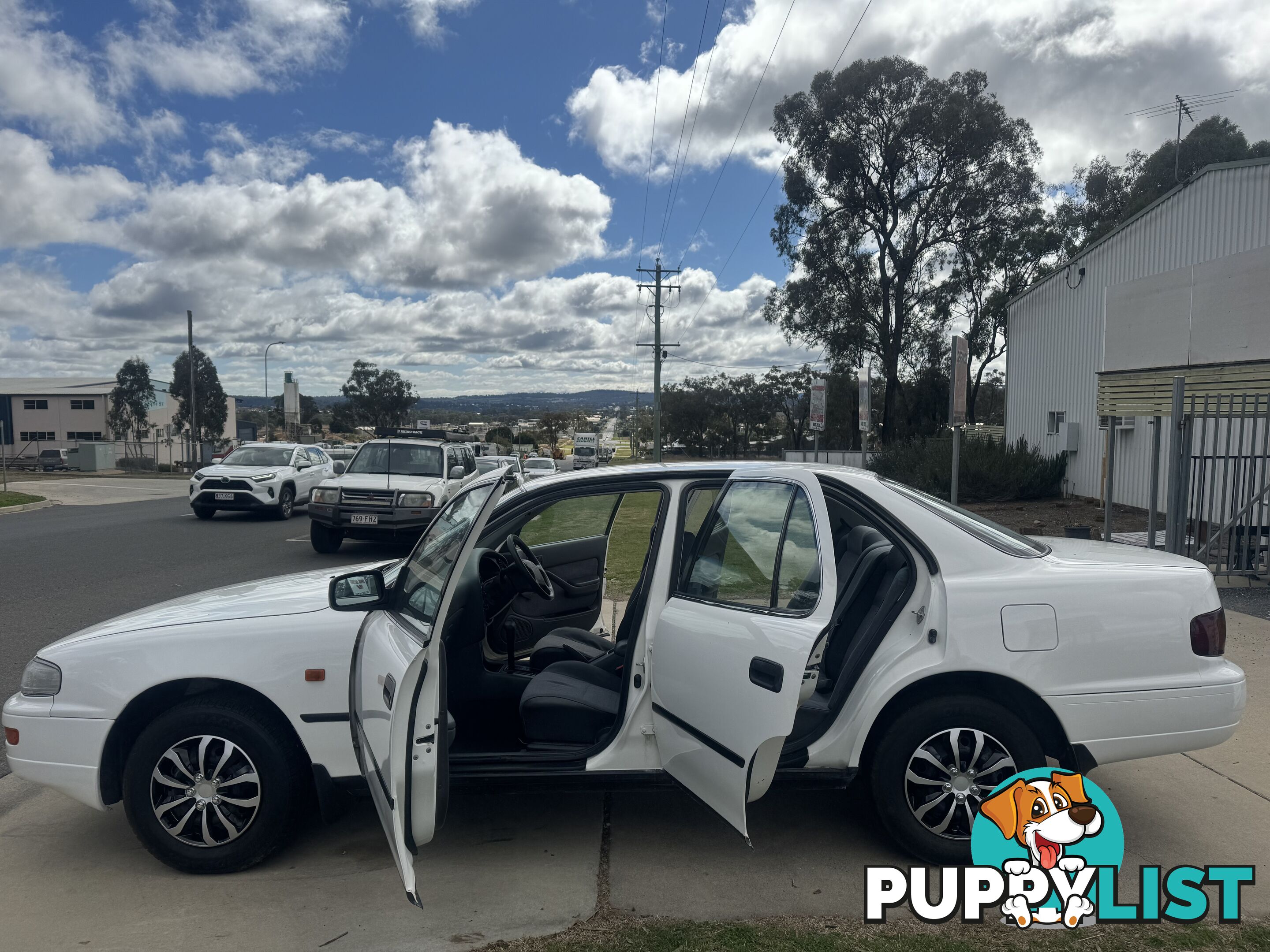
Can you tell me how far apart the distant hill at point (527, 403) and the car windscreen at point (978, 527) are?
347ft

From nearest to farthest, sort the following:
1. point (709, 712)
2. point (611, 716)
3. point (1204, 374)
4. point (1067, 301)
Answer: point (709, 712)
point (611, 716)
point (1204, 374)
point (1067, 301)

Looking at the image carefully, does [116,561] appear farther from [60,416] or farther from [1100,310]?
[60,416]

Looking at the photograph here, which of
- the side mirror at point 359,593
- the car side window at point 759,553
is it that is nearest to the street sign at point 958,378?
the car side window at point 759,553

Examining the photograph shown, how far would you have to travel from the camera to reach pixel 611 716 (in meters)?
3.80

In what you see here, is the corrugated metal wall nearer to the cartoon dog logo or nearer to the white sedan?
the white sedan

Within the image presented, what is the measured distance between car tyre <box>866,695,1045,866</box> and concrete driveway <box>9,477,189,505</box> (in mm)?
26743

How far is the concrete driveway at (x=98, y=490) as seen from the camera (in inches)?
1080

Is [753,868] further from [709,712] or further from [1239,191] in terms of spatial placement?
[1239,191]

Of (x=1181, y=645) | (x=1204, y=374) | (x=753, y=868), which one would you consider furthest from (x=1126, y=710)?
(x=1204, y=374)

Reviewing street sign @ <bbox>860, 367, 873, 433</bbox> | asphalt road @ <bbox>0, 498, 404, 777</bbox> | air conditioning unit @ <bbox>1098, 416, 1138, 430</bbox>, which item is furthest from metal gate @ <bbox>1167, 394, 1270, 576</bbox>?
asphalt road @ <bbox>0, 498, 404, 777</bbox>

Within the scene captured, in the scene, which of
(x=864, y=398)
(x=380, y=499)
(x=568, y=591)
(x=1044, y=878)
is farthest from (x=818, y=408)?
(x=1044, y=878)

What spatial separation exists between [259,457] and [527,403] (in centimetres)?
12752

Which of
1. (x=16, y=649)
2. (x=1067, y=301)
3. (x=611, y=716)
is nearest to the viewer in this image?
(x=611, y=716)

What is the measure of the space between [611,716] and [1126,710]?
1.98 m
